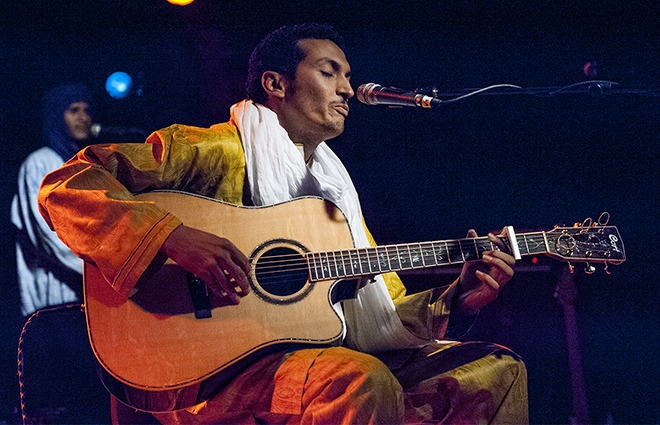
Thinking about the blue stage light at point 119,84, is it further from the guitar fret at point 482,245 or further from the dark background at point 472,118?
the guitar fret at point 482,245

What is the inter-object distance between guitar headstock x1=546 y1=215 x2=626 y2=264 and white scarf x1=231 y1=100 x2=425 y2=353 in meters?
0.73

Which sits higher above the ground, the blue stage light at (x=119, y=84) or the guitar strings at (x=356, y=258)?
the blue stage light at (x=119, y=84)

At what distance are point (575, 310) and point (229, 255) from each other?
2.17 metres

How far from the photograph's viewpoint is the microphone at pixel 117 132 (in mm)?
3428

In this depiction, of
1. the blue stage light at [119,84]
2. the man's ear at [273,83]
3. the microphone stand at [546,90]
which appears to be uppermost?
the blue stage light at [119,84]

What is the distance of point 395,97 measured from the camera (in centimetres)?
205

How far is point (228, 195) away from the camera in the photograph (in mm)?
1899

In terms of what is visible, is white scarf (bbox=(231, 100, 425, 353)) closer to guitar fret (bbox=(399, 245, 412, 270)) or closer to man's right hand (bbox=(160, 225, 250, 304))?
guitar fret (bbox=(399, 245, 412, 270))

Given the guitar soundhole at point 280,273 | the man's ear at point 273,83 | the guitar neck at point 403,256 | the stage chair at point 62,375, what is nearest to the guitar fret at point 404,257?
the guitar neck at point 403,256

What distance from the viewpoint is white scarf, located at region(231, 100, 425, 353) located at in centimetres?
192

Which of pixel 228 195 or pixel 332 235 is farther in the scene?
pixel 228 195

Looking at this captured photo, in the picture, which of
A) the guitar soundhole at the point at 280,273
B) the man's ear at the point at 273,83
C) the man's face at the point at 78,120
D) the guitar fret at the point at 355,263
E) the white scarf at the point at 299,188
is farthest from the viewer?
the man's face at the point at 78,120

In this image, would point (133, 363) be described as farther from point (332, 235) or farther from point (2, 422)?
point (2, 422)

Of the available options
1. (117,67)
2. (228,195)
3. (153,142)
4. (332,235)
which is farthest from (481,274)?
(117,67)
